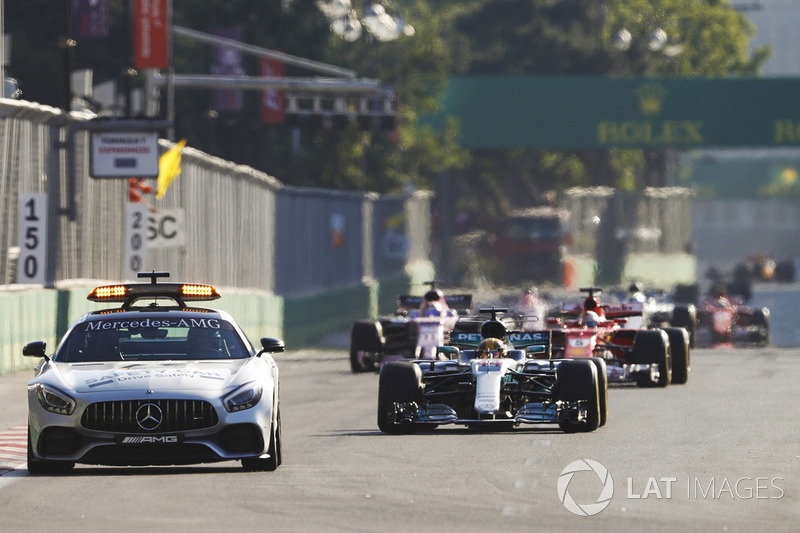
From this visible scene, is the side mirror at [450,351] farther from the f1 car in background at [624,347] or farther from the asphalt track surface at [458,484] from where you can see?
the f1 car in background at [624,347]

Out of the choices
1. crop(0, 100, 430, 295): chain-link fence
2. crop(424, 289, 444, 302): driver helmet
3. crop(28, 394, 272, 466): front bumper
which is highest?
crop(0, 100, 430, 295): chain-link fence

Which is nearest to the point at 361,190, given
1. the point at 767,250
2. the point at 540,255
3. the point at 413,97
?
the point at 413,97

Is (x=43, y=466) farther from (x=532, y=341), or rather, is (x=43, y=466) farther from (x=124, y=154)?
(x=124, y=154)

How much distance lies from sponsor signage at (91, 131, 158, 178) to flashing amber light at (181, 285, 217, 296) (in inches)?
610

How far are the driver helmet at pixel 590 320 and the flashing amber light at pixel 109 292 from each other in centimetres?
928

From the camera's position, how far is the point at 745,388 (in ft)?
81.7

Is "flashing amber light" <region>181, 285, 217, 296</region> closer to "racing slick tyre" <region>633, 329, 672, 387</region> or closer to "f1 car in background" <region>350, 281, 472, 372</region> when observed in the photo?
"racing slick tyre" <region>633, 329, 672, 387</region>

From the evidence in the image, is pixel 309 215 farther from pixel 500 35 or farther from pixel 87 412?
pixel 500 35

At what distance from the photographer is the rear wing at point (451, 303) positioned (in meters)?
28.1

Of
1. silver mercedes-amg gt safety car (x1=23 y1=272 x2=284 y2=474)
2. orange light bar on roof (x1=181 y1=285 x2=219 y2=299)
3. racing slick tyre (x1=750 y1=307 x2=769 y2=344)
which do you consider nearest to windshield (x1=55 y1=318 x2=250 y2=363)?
silver mercedes-amg gt safety car (x1=23 y1=272 x2=284 y2=474)

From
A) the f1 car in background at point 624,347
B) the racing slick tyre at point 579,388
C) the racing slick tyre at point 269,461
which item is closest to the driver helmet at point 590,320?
the f1 car in background at point 624,347

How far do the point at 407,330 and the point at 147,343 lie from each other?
12.5m

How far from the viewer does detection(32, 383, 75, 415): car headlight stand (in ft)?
43.9

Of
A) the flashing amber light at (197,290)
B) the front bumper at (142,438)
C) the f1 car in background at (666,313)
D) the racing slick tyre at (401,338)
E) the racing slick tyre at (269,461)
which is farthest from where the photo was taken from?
the f1 car in background at (666,313)
